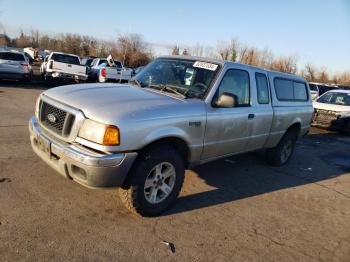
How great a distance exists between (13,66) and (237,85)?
42.6ft

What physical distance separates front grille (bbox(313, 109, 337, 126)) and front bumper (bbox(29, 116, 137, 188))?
37.3 ft

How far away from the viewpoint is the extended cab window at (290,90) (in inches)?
247

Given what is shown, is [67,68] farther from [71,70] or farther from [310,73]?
[310,73]

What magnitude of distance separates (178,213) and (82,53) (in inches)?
2156

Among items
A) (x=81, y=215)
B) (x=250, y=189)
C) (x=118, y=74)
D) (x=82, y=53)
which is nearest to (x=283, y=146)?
(x=250, y=189)

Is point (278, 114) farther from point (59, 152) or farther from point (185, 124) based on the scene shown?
point (59, 152)

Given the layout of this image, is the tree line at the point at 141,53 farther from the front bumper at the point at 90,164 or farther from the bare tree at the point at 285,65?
the front bumper at the point at 90,164

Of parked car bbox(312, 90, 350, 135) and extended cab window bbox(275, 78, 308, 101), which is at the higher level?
extended cab window bbox(275, 78, 308, 101)

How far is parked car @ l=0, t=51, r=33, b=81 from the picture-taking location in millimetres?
14609

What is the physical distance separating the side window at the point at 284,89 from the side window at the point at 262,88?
0.47 m

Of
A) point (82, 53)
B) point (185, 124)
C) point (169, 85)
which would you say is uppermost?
point (169, 85)

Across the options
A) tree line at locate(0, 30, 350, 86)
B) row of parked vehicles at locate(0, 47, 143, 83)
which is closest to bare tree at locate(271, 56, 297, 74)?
tree line at locate(0, 30, 350, 86)

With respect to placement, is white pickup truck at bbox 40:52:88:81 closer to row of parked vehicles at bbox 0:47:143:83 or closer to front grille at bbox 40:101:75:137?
row of parked vehicles at bbox 0:47:143:83

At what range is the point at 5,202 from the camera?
3.82 meters
